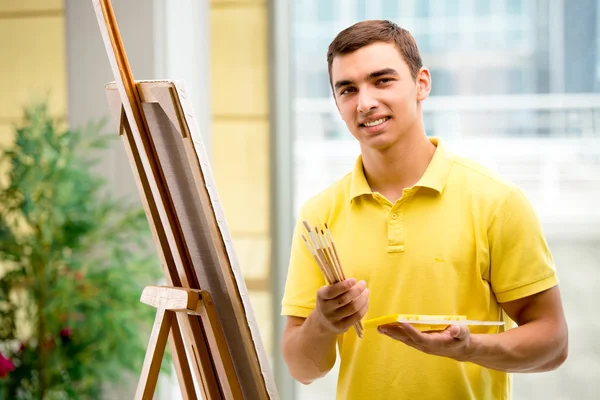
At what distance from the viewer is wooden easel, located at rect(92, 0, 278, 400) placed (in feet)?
4.68

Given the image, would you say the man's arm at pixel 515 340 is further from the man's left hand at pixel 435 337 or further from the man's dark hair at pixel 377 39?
the man's dark hair at pixel 377 39

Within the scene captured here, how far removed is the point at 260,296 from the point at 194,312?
1.87m

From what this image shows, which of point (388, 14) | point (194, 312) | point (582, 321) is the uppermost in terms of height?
point (388, 14)

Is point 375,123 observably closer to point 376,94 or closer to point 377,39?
point 376,94

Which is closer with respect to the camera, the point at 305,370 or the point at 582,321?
the point at 305,370

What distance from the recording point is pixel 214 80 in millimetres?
3322

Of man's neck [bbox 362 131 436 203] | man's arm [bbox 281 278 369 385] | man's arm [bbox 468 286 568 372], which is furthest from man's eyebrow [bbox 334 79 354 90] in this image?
man's arm [bbox 468 286 568 372]

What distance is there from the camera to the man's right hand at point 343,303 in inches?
53.0

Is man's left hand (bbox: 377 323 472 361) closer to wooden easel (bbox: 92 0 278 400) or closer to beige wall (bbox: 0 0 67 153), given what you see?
wooden easel (bbox: 92 0 278 400)

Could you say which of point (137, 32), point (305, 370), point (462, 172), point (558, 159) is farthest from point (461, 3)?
point (305, 370)

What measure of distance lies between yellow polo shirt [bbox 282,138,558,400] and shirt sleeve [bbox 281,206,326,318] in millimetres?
86

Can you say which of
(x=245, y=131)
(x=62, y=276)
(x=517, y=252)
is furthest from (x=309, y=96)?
(x=517, y=252)

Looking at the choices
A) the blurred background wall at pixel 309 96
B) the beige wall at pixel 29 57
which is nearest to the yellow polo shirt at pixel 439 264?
the blurred background wall at pixel 309 96

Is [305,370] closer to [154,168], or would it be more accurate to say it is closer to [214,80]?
[154,168]
